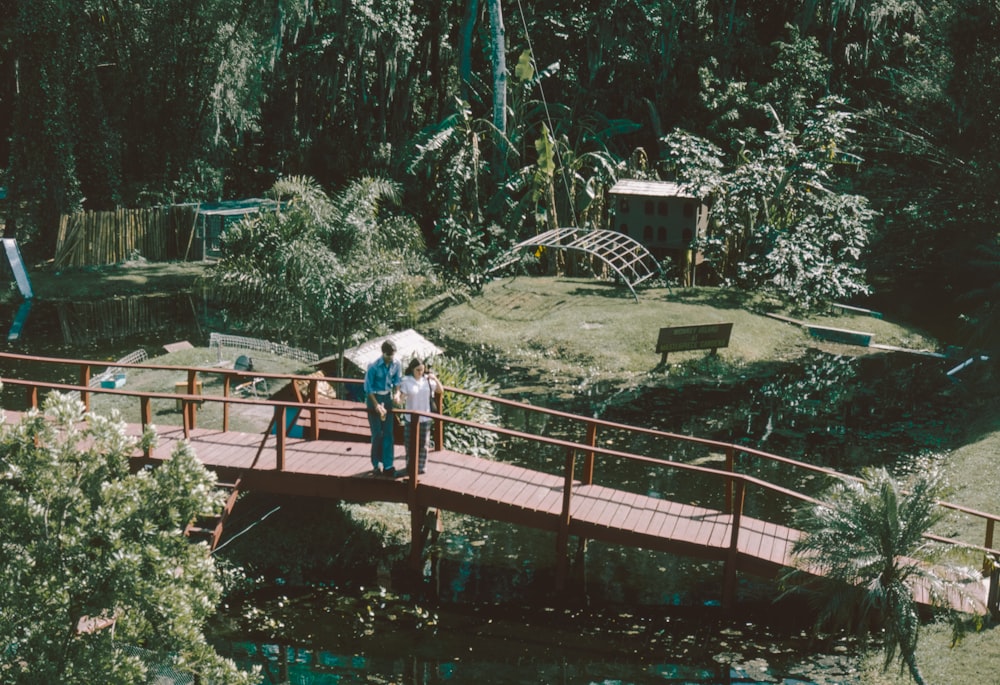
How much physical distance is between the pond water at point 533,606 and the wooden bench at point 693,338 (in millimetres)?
3859

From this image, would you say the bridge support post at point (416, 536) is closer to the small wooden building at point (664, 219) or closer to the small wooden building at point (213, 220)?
the small wooden building at point (664, 219)

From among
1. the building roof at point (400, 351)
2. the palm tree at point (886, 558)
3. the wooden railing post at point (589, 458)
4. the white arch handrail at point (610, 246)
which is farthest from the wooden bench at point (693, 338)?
the palm tree at point (886, 558)

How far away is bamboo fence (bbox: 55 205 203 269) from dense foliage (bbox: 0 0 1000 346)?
131 centimetres

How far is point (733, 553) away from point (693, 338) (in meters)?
12.3

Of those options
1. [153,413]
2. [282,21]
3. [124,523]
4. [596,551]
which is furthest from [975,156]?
[282,21]

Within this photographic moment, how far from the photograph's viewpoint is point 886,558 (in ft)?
36.1

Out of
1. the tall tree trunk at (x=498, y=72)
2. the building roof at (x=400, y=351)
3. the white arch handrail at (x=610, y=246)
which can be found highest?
the tall tree trunk at (x=498, y=72)

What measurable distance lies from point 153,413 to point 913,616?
44.2 ft

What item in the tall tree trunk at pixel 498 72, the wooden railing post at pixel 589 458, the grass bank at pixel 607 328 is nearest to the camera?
the wooden railing post at pixel 589 458

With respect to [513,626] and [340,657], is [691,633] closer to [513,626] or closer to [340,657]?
[513,626]

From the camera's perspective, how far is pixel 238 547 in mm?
14523

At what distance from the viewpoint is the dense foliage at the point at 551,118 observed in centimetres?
2650

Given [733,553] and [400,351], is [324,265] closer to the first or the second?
[400,351]

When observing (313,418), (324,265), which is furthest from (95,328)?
(313,418)
